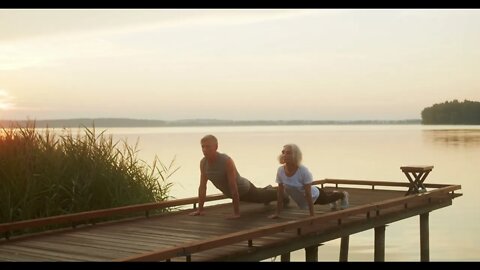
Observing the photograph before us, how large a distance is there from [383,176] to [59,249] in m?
46.0

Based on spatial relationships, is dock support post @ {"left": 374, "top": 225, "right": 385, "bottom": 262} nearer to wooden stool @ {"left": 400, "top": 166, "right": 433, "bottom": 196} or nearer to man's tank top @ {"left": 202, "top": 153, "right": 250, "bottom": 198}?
wooden stool @ {"left": 400, "top": 166, "right": 433, "bottom": 196}

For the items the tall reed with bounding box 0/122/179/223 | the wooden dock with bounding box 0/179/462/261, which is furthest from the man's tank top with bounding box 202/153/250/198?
the tall reed with bounding box 0/122/179/223

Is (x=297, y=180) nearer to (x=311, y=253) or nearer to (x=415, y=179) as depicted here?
(x=311, y=253)

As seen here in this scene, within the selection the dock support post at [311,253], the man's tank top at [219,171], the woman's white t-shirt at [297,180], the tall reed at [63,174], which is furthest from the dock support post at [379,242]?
the tall reed at [63,174]

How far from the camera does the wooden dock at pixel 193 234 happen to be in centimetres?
936

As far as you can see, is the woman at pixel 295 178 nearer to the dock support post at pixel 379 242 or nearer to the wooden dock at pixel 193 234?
the wooden dock at pixel 193 234

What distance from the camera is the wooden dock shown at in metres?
9.36

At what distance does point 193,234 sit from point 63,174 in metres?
4.62

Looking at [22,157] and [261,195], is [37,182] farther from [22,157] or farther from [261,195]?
[261,195]

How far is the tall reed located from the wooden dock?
160cm

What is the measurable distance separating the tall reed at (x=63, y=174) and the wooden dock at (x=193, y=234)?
5.26 ft

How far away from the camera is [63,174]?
14.7 meters

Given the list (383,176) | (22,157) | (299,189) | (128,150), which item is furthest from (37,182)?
(383,176)

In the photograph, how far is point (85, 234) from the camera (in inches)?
448
